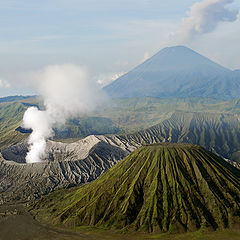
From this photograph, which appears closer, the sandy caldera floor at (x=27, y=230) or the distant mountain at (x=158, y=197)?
the sandy caldera floor at (x=27, y=230)

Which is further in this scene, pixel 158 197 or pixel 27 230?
pixel 158 197

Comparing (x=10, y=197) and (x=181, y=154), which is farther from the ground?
(x=181, y=154)

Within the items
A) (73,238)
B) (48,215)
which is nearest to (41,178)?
(48,215)

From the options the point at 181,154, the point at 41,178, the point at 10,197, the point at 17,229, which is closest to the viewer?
the point at 17,229

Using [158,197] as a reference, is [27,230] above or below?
below

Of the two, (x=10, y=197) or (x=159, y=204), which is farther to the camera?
(x=10, y=197)

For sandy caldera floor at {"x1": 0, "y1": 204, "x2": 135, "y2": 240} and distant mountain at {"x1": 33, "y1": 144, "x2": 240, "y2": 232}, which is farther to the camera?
distant mountain at {"x1": 33, "y1": 144, "x2": 240, "y2": 232}

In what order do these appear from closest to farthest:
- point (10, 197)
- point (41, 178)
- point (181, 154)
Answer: point (181, 154)
point (10, 197)
point (41, 178)

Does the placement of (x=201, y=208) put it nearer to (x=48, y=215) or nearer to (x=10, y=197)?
(x=48, y=215)
